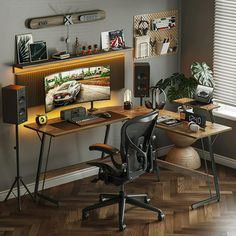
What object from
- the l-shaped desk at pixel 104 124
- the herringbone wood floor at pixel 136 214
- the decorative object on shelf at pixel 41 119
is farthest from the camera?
the decorative object on shelf at pixel 41 119

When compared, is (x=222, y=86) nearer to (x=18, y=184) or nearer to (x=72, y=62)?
(x=72, y=62)

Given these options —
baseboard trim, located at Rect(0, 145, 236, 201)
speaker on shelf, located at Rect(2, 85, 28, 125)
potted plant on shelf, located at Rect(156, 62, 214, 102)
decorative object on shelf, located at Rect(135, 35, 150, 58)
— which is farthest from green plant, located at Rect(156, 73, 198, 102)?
speaker on shelf, located at Rect(2, 85, 28, 125)

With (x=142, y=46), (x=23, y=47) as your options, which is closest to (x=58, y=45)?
(x=23, y=47)

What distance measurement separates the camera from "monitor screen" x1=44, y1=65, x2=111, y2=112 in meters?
6.64

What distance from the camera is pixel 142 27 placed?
7.42 metres

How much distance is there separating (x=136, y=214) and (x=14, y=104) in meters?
1.52

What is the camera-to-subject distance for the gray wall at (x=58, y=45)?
20.9ft

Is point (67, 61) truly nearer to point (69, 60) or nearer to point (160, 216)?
point (69, 60)

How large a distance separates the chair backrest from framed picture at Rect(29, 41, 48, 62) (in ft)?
4.20

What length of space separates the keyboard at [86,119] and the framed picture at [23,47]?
748 mm

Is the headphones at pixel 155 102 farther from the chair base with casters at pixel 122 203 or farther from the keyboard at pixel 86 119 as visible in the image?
the chair base with casters at pixel 122 203

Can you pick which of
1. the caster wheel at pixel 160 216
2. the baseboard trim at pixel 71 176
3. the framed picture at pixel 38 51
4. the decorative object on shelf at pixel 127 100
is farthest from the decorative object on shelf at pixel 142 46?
the caster wheel at pixel 160 216

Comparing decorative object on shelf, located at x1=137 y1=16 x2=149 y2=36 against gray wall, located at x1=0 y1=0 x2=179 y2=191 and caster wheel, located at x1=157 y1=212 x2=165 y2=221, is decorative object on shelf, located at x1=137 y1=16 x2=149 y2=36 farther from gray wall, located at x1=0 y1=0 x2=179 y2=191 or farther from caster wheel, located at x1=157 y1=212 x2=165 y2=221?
caster wheel, located at x1=157 y1=212 x2=165 y2=221

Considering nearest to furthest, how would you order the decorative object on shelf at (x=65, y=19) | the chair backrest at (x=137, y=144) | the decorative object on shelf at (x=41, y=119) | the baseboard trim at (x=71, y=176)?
1. the chair backrest at (x=137, y=144)
2. the decorative object on shelf at (x=65, y=19)
3. the decorative object on shelf at (x=41, y=119)
4. the baseboard trim at (x=71, y=176)
